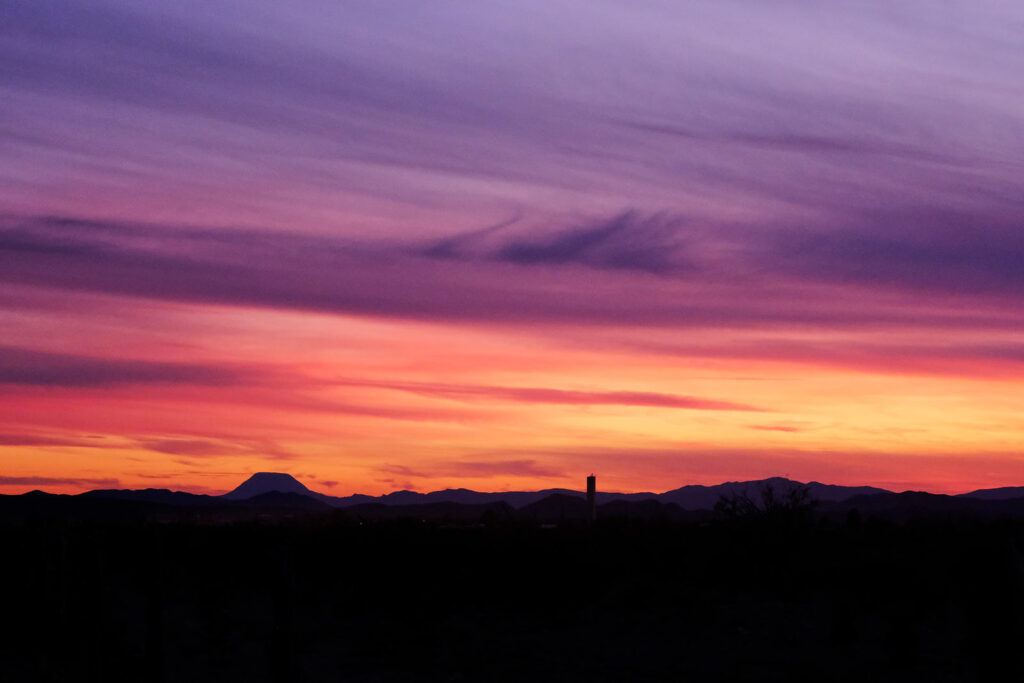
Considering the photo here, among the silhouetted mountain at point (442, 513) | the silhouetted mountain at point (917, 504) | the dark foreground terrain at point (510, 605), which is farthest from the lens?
the silhouetted mountain at point (917, 504)

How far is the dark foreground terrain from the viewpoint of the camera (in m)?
18.2

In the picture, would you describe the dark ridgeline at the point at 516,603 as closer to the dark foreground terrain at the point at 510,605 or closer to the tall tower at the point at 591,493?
the dark foreground terrain at the point at 510,605

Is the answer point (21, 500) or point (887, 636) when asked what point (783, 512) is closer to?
point (887, 636)

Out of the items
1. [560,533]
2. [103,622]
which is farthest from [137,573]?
[103,622]

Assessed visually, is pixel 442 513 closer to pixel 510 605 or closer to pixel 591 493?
pixel 591 493

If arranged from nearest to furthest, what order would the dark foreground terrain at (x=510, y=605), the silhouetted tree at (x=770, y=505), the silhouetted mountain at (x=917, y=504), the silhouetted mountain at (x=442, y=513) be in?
1. the dark foreground terrain at (x=510, y=605)
2. the silhouetted tree at (x=770, y=505)
3. the silhouetted mountain at (x=442, y=513)
4. the silhouetted mountain at (x=917, y=504)

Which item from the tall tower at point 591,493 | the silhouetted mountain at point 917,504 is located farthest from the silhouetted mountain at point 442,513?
the silhouetted mountain at point 917,504

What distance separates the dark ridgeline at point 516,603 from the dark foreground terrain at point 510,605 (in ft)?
0.22

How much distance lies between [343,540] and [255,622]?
26.1ft

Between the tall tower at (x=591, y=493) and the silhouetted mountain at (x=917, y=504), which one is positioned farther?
the silhouetted mountain at (x=917, y=504)

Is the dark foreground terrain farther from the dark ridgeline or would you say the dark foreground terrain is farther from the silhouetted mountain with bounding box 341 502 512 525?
the silhouetted mountain with bounding box 341 502 512 525

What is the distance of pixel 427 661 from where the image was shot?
2112cm

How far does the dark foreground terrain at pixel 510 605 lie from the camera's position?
716 inches

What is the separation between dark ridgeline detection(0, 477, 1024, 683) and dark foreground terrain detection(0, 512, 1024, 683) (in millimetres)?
67
